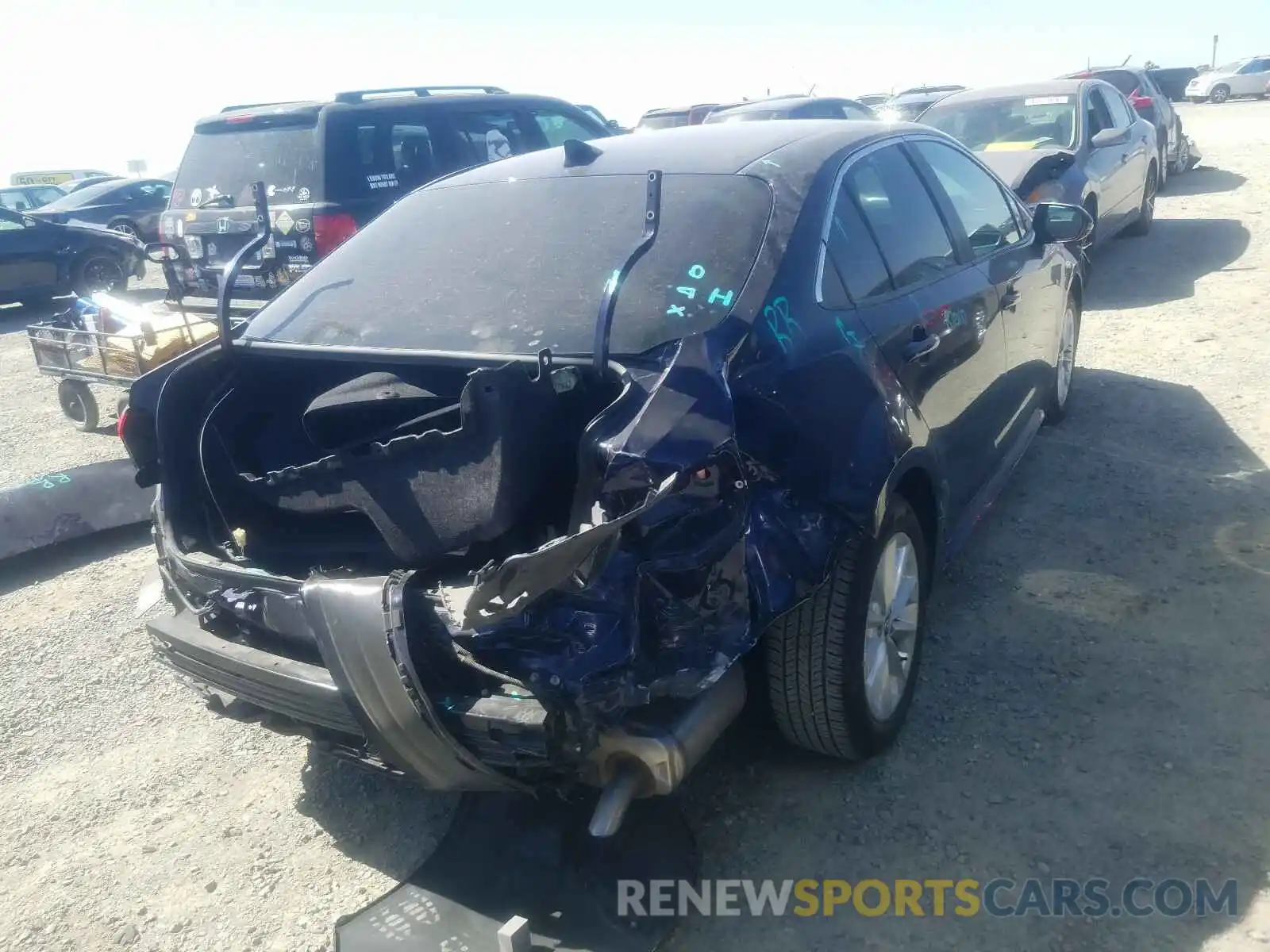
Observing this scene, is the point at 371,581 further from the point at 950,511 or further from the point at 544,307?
the point at 950,511

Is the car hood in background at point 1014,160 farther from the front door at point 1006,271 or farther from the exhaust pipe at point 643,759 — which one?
the exhaust pipe at point 643,759

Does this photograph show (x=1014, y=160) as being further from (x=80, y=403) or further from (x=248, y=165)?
(x=80, y=403)

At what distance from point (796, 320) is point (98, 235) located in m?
13.7

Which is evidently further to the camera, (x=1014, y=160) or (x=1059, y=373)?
(x=1014, y=160)

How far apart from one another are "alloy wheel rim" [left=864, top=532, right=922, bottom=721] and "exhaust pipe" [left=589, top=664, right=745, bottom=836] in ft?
2.18

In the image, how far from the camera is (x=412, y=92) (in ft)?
26.0

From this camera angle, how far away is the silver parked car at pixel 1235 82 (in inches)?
1224

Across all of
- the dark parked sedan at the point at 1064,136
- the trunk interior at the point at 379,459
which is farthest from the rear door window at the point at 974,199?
the dark parked sedan at the point at 1064,136

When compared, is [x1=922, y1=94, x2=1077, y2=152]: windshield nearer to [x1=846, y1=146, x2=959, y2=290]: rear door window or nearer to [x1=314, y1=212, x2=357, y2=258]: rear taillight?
[x1=314, y1=212, x2=357, y2=258]: rear taillight

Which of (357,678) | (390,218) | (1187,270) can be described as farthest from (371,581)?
(1187,270)

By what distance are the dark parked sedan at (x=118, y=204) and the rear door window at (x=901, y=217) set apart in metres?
14.7

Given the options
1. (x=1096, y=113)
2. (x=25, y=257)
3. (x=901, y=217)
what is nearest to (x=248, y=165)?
(x=901, y=217)

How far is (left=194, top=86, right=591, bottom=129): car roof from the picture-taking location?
721 cm

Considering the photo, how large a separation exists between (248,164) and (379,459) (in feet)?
18.9
